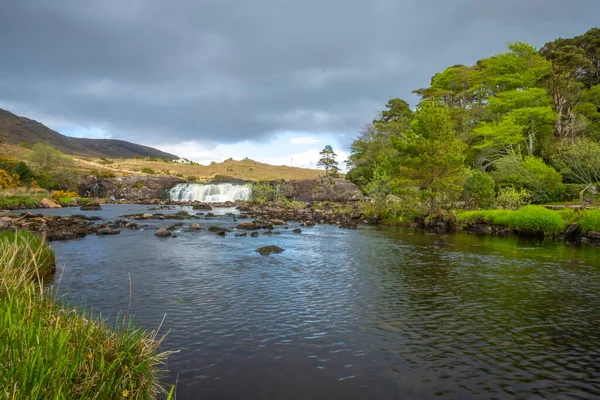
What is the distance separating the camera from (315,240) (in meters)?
28.8

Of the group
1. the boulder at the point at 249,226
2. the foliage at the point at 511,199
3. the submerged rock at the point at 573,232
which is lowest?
the boulder at the point at 249,226

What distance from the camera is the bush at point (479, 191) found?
139ft

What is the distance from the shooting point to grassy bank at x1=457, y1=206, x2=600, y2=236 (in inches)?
1212

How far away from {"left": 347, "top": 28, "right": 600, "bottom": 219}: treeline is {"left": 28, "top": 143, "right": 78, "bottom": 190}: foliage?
59.6 meters

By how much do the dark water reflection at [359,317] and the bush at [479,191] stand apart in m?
20.0

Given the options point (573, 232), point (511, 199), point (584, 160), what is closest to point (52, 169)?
point (511, 199)

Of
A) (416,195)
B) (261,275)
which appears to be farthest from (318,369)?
(416,195)

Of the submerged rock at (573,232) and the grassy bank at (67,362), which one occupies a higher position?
the submerged rock at (573,232)

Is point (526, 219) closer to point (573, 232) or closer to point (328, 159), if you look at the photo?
point (573, 232)

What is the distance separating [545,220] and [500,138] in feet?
90.7

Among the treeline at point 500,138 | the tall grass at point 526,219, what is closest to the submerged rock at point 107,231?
the treeline at point 500,138

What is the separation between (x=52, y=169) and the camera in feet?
260

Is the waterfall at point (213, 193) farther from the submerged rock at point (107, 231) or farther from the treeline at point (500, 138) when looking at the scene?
the submerged rock at point (107, 231)

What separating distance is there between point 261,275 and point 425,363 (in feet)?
31.7
